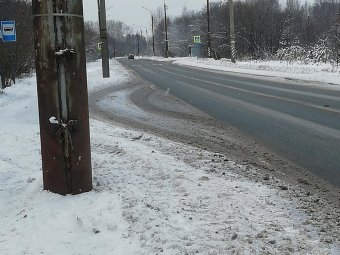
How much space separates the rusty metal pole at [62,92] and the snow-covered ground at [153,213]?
0.75 feet

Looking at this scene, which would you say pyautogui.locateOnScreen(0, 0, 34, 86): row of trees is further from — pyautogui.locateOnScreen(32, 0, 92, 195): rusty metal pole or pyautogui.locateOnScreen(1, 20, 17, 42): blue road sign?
pyautogui.locateOnScreen(32, 0, 92, 195): rusty metal pole

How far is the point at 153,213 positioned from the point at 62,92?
1.45 m

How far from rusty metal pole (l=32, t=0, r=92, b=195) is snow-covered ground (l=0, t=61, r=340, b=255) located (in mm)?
230

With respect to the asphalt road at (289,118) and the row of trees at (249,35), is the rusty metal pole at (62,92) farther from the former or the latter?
the row of trees at (249,35)

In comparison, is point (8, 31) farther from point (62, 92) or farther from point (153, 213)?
point (153, 213)

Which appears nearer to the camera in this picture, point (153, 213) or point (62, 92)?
point (153, 213)

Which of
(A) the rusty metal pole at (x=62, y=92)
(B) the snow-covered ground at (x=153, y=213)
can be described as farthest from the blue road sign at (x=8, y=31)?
(A) the rusty metal pole at (x=62, y=92)

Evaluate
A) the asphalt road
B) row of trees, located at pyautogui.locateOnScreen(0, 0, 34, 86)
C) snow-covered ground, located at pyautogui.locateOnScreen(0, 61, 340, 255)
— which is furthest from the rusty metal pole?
row of trees, located at pyautogui.locateOnScreen(0, 0, 34, 86)

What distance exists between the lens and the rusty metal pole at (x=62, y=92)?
4410 millimetres

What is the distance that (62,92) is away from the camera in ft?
14.6

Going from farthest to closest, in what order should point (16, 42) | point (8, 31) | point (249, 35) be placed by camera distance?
1. point (249, 35)
2. point (16, 42)
3. point (8, 31)

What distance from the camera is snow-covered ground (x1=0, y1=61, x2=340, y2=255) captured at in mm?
3553

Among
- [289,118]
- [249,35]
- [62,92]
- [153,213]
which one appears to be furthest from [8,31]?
[249,35]

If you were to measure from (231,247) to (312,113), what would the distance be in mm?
7704
